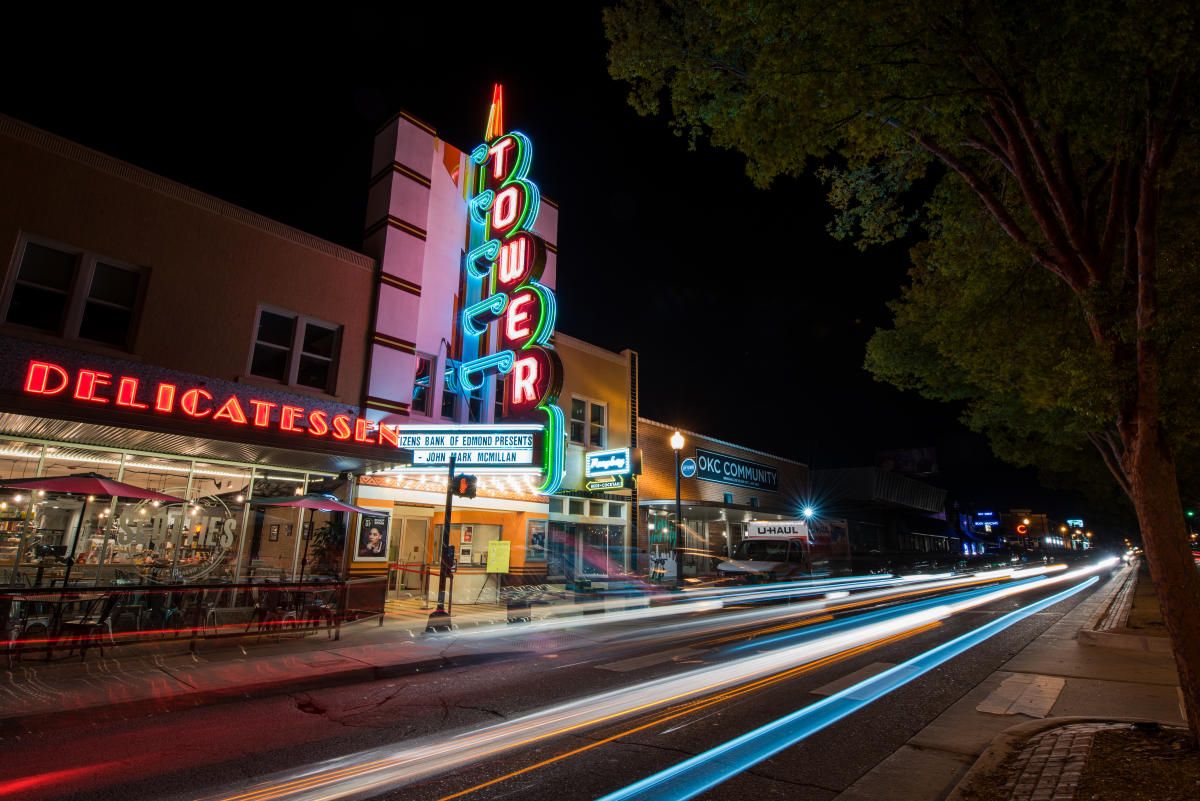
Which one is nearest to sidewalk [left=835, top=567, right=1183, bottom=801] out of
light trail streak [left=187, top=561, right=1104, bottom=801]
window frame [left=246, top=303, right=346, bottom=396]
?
light trail streak [left=187, top=561, right=1104, bottom=801]

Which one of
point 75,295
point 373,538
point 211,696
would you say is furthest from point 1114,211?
point 75,295

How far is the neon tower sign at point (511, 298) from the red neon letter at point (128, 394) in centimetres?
908

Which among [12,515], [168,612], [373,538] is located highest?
[12,515]

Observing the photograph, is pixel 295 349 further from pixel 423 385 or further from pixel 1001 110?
pixel 1001 110

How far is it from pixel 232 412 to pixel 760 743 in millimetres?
11338

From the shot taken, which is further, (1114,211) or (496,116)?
(496,116)

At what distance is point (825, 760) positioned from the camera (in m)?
5.74

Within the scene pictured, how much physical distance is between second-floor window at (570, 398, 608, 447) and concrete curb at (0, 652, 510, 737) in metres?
13.2

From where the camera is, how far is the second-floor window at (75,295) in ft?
40.5

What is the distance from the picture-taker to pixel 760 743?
243 inches

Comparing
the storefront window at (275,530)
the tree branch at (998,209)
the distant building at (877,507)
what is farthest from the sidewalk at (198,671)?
the distant building at (877,507)

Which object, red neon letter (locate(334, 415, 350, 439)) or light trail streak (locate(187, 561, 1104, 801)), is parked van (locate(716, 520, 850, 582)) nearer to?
light trail streak (locate(187, 561, 1104, 801))

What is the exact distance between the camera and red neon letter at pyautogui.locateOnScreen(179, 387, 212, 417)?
11.6 meters

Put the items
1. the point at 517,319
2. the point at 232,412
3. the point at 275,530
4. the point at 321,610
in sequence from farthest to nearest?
the point at 517,319 → the point at 275,530 → the point at 321,610 → the point at 232,412
